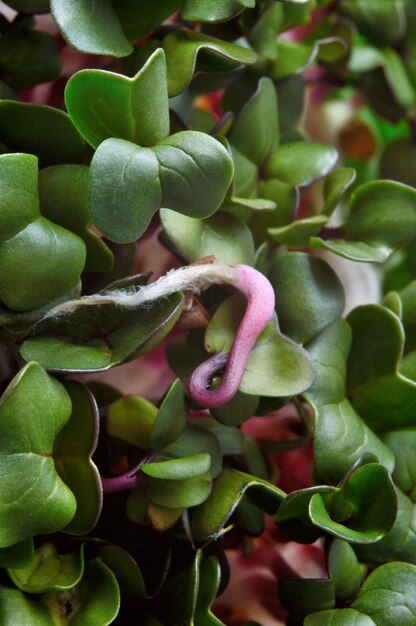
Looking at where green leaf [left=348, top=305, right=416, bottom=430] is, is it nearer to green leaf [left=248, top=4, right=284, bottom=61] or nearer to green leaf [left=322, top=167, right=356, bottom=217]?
green leaf [left=322, top=167, right=356, bottom=217]

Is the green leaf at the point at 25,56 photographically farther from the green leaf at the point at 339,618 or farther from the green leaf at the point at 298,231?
the green leaf at the point at 339,618

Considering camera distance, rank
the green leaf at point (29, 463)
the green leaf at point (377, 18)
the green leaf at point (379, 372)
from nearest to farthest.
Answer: the green leaf at point (29, 463) → the green leaf at point (379, 372) → the green leaf at point (377, 18)

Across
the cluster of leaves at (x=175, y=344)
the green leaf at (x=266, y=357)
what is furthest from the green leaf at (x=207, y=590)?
the green leaf at (x=266, y=357)

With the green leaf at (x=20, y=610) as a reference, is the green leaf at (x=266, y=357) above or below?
above

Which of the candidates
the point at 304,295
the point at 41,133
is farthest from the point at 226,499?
the point at 41,133

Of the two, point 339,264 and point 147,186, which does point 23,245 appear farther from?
point 339,264

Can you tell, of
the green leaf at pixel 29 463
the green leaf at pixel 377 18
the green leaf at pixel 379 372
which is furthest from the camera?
the green leaf at pixel 377 18
